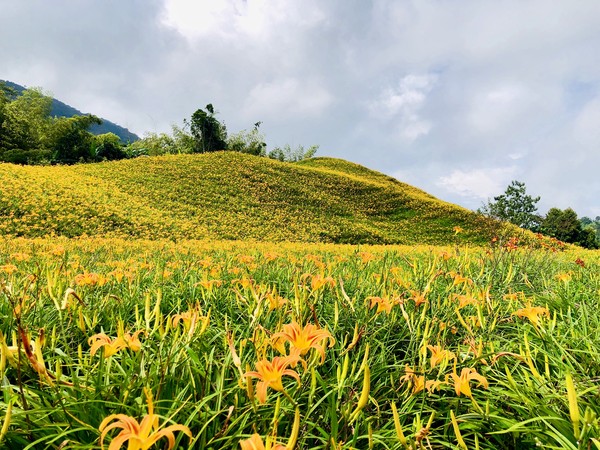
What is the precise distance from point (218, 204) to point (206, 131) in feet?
69.8

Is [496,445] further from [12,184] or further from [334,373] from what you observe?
[12,184]

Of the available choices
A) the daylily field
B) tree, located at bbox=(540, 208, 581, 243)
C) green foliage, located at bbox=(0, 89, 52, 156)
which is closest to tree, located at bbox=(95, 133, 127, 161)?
green foliage, located at bbox=(0, 89, 52, 156)

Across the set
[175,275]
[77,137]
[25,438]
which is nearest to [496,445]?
[25,438]

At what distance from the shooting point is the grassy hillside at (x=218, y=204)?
425 inches

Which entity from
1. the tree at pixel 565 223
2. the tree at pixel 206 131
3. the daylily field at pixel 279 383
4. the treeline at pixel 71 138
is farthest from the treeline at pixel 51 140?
the tree at pixel 565 223

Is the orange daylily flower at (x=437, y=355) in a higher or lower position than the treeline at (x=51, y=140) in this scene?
lower

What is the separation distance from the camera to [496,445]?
124 centimetres

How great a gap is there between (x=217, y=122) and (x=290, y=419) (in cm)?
3600

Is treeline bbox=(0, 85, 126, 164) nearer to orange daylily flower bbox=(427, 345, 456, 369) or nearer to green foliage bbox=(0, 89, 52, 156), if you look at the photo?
green foliage bbox=(0, 89, 52, 156)

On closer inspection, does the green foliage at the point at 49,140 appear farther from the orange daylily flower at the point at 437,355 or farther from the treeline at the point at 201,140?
the orange daylily flower at the point at 437,355

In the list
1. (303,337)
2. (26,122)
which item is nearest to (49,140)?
(26,122)

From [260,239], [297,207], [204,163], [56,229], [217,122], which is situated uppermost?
[217,122]

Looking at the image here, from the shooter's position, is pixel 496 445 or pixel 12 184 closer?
pixel 496 445

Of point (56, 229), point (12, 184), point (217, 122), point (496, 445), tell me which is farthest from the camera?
point (217, 122)
